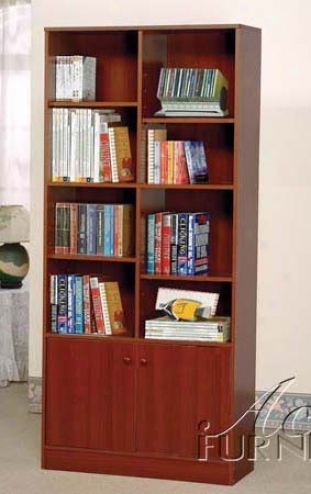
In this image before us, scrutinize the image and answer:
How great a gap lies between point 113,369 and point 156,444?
0.38 meters

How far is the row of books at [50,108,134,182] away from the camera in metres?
4.81

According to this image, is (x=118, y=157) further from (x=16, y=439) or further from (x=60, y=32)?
(x=16, y=439)

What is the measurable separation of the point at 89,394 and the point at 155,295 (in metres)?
0.54

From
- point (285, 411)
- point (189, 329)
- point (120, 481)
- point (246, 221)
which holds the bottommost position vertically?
point (120, 481)

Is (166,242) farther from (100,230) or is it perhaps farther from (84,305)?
(84,305)

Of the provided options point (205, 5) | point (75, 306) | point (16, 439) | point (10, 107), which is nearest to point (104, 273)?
point (75, 306)

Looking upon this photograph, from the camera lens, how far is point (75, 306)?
4.89 m

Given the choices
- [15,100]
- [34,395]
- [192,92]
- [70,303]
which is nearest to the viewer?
[192,92]

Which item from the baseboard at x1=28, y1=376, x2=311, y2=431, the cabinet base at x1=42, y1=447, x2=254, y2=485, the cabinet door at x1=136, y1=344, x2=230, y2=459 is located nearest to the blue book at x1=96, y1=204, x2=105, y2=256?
the cabinet door at x1=136, y1=344, x2=230, y2=459

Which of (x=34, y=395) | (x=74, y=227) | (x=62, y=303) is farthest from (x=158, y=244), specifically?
(x=34, y=395)

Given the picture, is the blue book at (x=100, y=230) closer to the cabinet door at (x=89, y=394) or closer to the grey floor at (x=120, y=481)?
the cabinet door at (x=89, y=394)

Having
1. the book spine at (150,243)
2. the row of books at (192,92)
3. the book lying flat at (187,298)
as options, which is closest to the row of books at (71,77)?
the row of books at (192,92)

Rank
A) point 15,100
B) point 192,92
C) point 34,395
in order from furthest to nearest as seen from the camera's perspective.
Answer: point 15,100, point 34,395, point 192,92

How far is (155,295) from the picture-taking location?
4996 millimetres
